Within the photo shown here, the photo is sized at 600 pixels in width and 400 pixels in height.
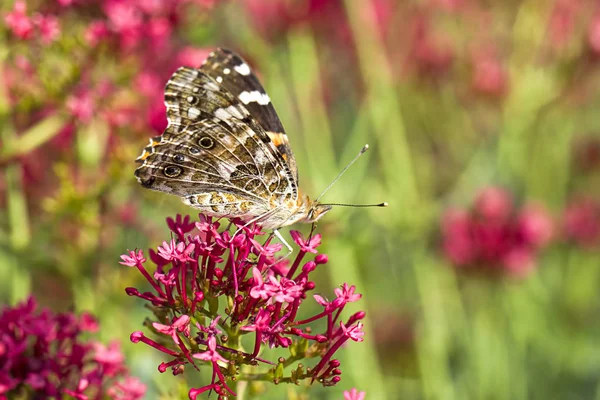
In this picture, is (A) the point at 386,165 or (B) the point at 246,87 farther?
(A) the point at 386,165

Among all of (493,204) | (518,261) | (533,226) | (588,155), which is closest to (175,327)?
(518,261)

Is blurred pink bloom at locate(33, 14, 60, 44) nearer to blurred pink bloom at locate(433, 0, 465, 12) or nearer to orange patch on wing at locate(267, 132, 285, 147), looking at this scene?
orange patch on wing at locate(267, 132, 285, 147)

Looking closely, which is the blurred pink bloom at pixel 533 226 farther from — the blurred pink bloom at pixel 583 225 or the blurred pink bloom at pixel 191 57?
the blurred pink bloom at pixel 191 57

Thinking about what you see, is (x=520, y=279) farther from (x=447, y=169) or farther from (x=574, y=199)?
(x=447, y=169)

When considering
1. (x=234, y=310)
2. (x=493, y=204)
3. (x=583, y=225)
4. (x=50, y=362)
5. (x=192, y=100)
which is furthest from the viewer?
(x=583, y=225)

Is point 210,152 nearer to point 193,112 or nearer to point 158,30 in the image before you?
point 193,112

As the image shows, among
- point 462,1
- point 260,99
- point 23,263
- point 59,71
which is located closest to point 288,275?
point 260,99
